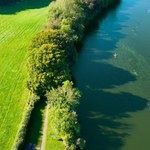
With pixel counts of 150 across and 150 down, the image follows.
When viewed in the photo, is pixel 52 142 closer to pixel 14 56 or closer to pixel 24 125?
pixel 24 125

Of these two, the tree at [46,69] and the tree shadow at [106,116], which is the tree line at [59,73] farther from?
the tree shadow at [106,116]

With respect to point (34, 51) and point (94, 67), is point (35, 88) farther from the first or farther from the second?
point (94, 67)

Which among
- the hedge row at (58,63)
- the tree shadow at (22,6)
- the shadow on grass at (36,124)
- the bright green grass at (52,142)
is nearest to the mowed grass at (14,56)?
the tree shadow at (22,6)

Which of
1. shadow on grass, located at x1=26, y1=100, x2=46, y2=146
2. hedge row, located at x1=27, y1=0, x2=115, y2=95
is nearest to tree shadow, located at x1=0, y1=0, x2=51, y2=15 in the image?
hedge row, located at x1=27, y1=0, x2=115, y2=95

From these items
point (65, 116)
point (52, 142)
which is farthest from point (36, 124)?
point (65, 116)

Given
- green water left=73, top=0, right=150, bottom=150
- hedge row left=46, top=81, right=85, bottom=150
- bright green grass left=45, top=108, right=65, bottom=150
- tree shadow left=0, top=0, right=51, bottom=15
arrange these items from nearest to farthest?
hedge row left=46, top=81, right=85, bottom=150
bright green grass left=45, top=108, right=65, bottom=150
green water left=73, top=0, right=150, bottom=150
tree shadow left=0, top=0, right=51, bottom=15

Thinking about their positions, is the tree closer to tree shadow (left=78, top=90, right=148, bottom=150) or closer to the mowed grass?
the mowed grass
